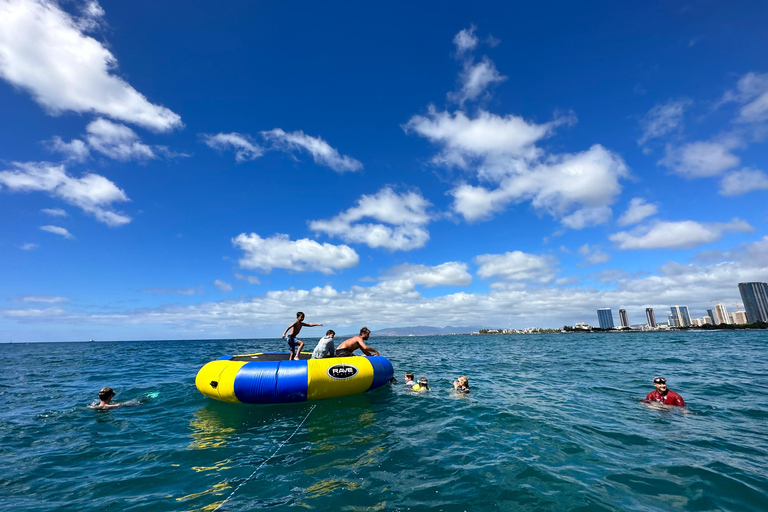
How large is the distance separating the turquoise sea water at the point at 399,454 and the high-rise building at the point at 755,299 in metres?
217

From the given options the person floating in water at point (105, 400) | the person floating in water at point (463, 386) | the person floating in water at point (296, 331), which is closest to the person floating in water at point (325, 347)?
the person floating in water at point (296, 331)

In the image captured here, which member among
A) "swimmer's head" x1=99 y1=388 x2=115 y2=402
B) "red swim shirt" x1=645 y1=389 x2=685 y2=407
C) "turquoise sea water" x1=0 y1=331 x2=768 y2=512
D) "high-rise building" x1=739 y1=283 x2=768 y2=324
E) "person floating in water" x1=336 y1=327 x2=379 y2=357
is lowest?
"turquoise sea water" x1=0 y1=331 x2=768 y2=512

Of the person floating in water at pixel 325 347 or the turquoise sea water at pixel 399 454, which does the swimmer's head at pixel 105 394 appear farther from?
the person floating in water at pixel 325 347

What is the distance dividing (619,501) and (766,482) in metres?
2.70

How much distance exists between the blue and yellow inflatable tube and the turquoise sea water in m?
0.48

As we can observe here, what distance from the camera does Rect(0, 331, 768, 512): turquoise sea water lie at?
15.7 ft

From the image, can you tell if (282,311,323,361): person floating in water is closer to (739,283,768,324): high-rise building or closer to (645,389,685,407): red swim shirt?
(645,389,685,407): red swim shirt

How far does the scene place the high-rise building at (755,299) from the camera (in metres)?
153

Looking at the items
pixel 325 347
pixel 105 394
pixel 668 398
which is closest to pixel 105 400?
pixel 105 394

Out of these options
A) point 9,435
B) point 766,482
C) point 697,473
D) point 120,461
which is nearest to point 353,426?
point 120,461

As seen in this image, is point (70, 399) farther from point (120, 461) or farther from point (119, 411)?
point (120, 461)

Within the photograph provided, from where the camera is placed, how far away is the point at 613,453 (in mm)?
6285

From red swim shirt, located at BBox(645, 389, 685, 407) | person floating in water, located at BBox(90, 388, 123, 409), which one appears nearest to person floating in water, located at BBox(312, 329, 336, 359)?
person floating in water, located at BBox(90, 388, 123, 409)

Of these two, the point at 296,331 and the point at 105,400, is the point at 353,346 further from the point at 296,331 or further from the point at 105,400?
the point at 105,400
